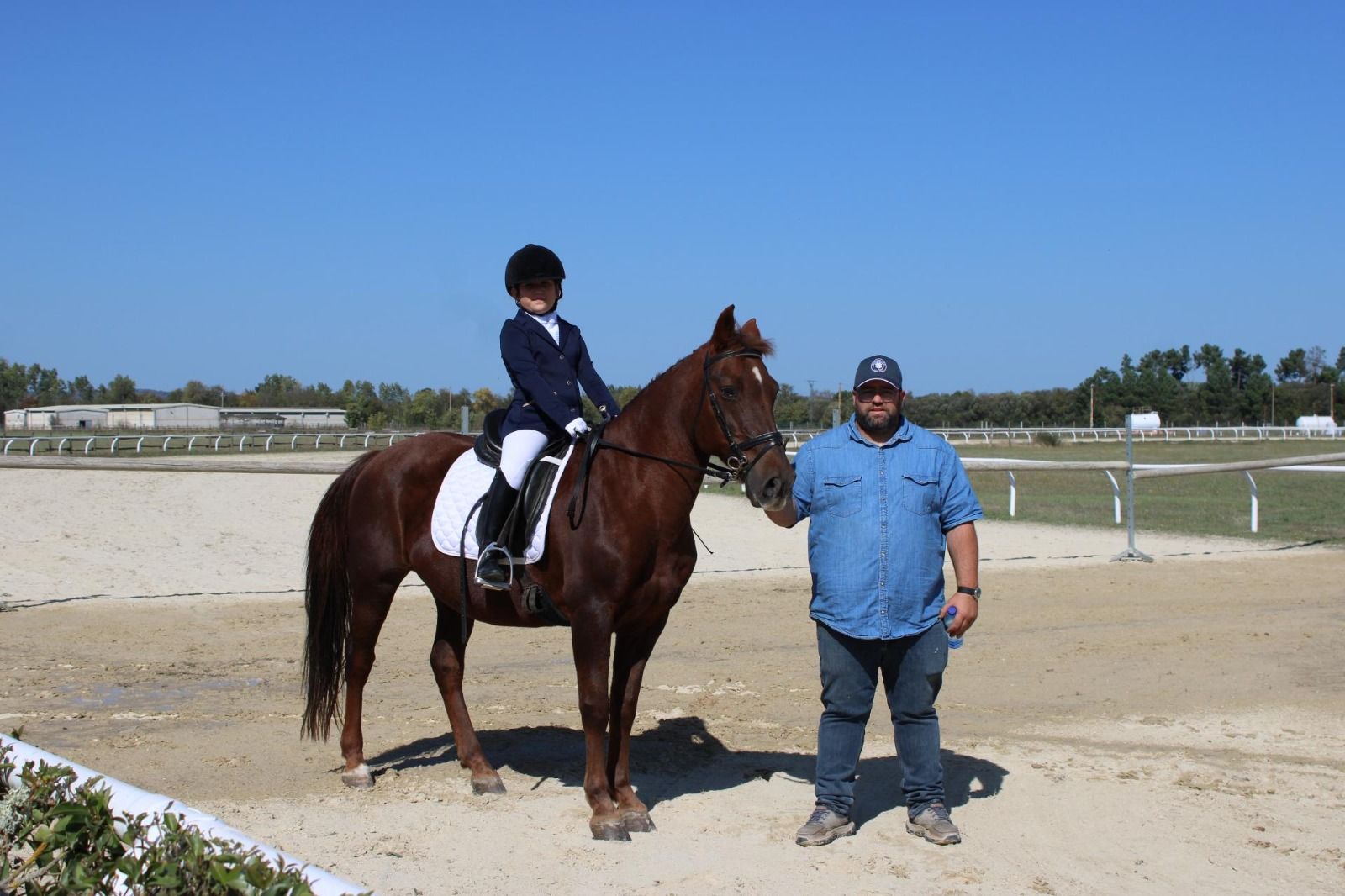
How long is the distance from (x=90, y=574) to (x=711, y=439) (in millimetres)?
10550

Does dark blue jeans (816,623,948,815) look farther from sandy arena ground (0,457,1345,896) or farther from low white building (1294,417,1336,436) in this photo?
low white building (1294,417,1336,436)

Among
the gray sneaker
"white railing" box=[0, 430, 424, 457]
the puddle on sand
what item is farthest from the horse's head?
"white railing" box=[0, 430, 424, 457]

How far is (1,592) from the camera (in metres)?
11.6

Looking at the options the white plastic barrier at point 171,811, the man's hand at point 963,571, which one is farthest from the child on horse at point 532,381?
the white plastic barrier at point 171,811

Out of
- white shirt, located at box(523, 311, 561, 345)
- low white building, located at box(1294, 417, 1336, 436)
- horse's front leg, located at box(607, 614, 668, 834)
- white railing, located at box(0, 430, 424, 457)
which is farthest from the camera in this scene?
low white building, located at box(1294, 417, 1336, 436)

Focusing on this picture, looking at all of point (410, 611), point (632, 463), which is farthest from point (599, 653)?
point (410, 611)

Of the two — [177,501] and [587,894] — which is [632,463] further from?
[177,501]

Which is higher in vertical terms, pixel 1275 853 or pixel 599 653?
pixel 599 653

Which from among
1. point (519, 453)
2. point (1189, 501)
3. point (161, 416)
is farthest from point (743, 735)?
point (161, 416)

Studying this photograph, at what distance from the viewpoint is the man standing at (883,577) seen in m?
4.70

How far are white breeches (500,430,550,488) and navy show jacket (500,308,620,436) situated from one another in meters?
0.07

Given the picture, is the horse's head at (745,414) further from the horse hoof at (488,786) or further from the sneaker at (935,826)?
the horse hoof at (488,786)

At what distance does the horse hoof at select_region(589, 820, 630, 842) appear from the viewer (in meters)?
4.81

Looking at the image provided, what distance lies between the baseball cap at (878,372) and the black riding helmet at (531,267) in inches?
66.4
